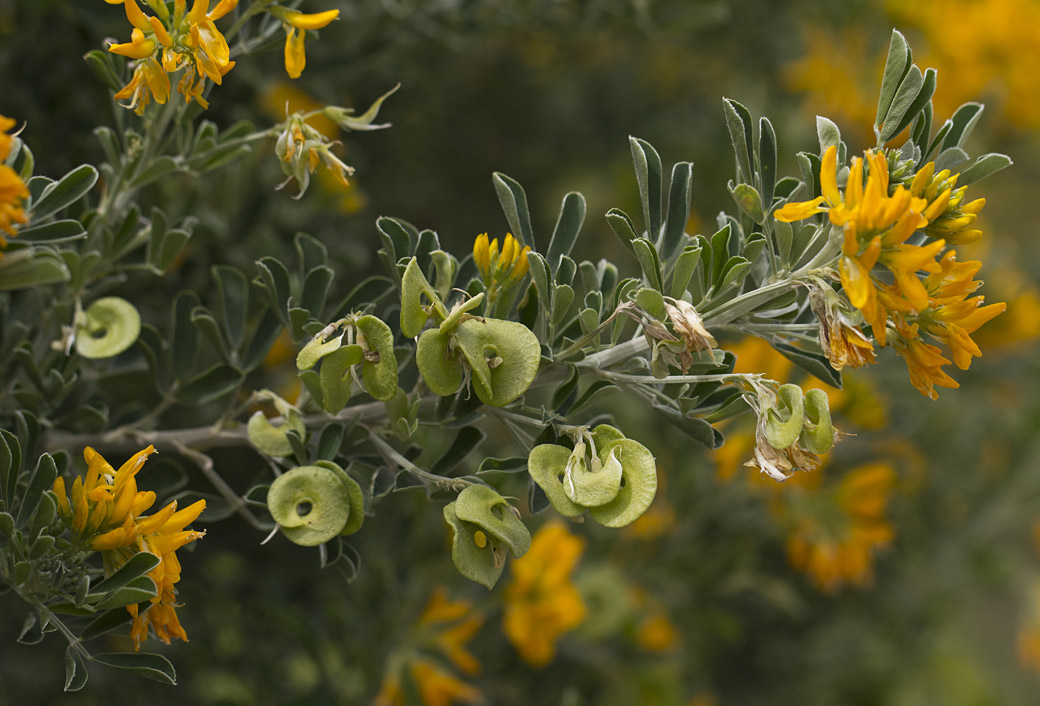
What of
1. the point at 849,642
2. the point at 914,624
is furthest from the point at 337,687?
the point at 914,624

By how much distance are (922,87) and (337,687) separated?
948 millimetres

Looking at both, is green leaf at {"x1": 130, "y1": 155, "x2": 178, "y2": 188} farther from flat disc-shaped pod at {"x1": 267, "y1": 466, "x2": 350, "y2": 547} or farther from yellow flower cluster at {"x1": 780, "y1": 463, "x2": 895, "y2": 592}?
yellow flower cluster at {"x1": 780, "y1": 463, "x2": 895, "y2": 592}

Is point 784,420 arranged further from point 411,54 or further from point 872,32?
point 872,32

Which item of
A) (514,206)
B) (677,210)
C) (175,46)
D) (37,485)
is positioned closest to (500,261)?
(514,206)

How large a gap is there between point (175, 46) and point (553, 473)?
0.40 metres

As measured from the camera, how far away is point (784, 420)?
56cm

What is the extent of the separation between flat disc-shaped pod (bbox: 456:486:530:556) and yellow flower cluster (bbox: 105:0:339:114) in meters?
0.33

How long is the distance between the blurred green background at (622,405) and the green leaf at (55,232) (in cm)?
33

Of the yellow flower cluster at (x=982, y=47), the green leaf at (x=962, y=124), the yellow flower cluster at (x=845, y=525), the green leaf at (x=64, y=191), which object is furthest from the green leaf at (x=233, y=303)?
the yellow flower cluster at (x=982, y=47)

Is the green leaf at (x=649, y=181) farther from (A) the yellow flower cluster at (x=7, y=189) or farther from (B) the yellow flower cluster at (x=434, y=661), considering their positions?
(B) the yellow flower cluster at (x=434, y=661)

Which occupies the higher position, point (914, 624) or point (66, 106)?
point (66, 106)

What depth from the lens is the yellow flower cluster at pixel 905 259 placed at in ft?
1.67

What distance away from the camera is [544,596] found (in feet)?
3.70

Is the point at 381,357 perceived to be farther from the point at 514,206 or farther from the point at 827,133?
the point at 827,133
